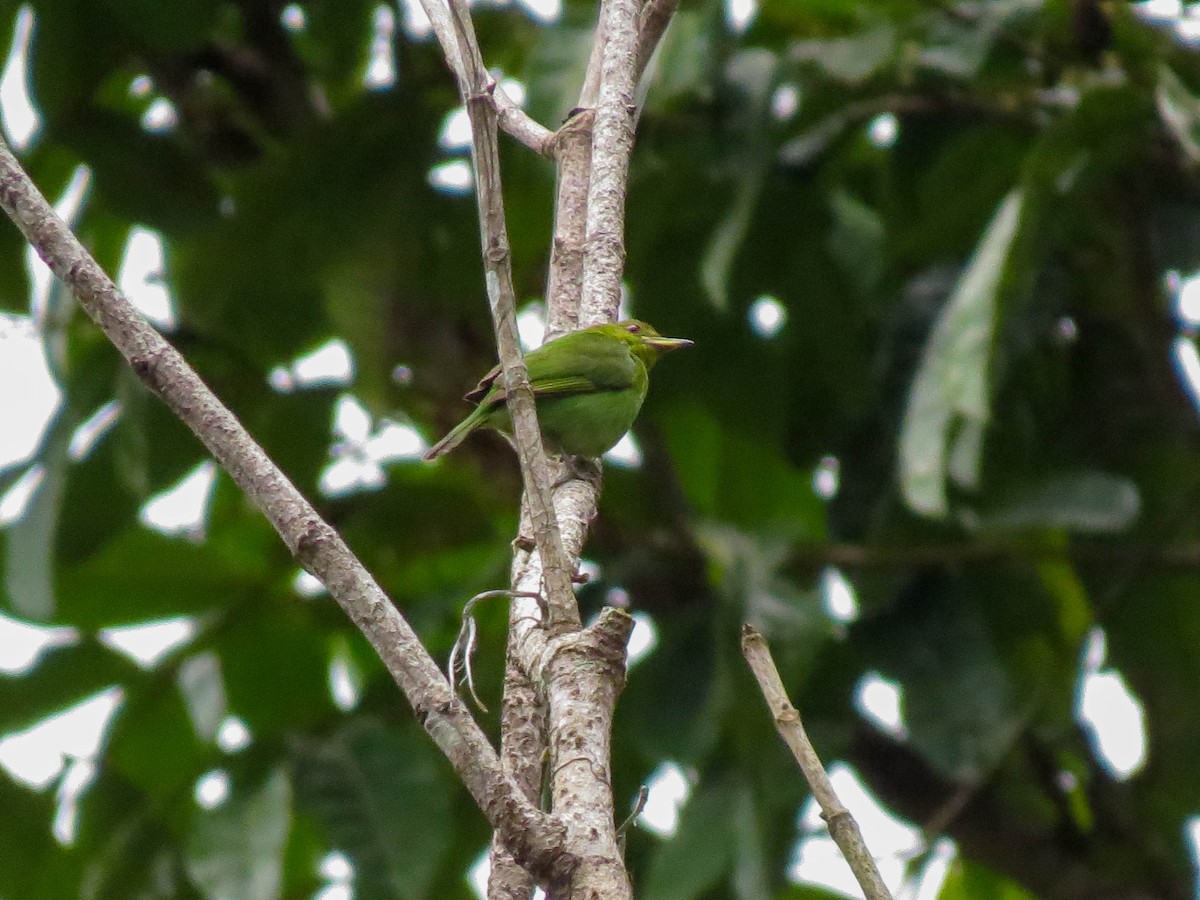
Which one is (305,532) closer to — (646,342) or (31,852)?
(646,342)

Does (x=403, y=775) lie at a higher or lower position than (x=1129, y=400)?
lower

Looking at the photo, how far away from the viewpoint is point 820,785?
1.44m

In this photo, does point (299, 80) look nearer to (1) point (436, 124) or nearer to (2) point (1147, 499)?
(1) point (436, 124)

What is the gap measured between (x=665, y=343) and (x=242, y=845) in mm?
1920

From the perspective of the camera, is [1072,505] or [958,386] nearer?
[958,386]

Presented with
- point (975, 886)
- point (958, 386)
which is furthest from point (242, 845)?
point (975, 886)

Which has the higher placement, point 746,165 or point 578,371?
point 746,165

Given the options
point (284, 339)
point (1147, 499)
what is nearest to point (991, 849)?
point (1147, 499)

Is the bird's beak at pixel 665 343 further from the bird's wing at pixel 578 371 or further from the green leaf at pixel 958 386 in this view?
the green leaf at pixel 958 386

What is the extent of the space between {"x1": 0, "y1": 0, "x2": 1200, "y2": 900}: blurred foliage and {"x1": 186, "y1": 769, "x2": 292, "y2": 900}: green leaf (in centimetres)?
1

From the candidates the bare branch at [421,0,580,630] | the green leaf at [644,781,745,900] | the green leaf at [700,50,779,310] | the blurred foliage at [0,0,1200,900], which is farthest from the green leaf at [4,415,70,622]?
the bare branch at [421,0,580,630]

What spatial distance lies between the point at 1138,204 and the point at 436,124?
7.38ft

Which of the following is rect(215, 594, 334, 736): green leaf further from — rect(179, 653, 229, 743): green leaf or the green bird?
the green bird

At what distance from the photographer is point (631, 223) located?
4746mm
